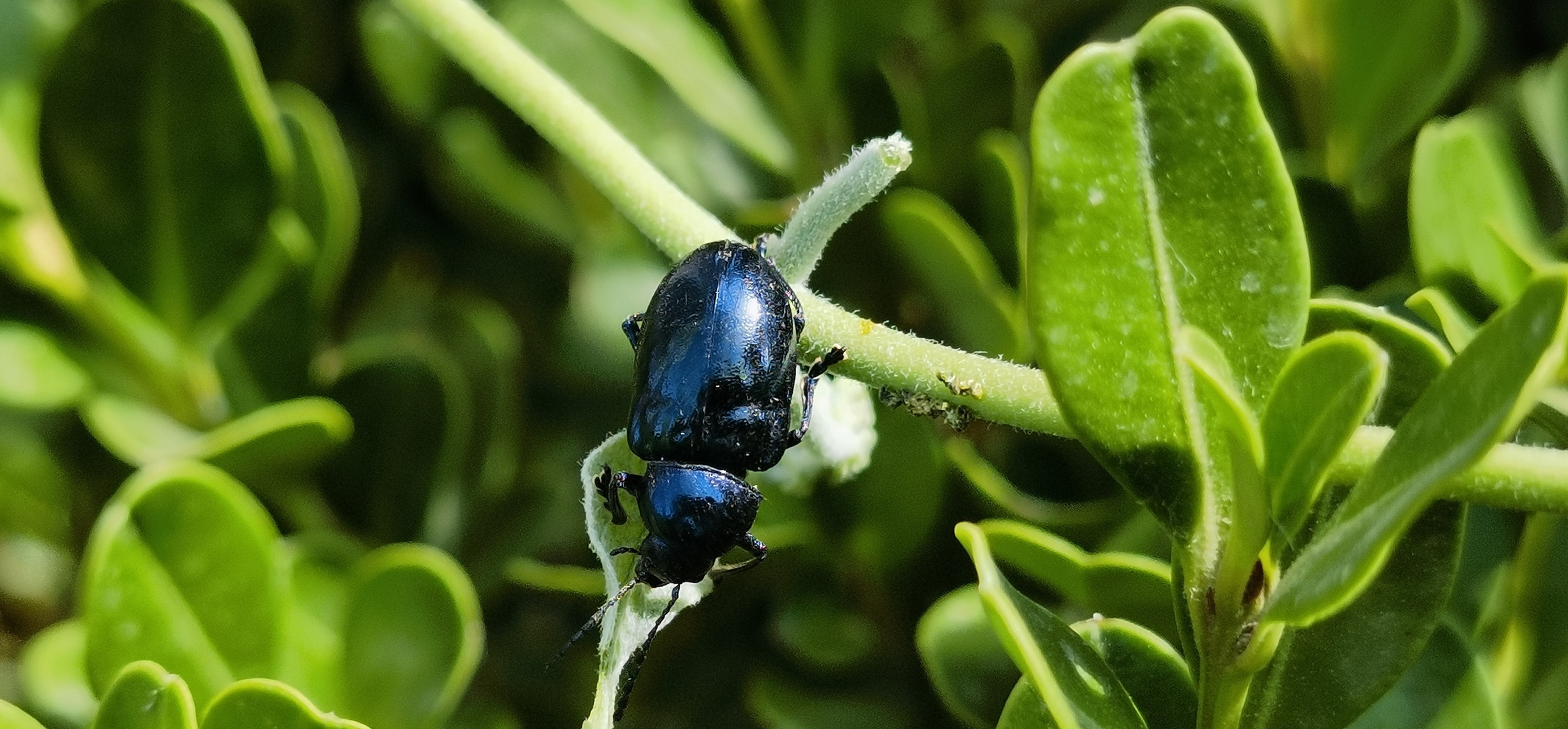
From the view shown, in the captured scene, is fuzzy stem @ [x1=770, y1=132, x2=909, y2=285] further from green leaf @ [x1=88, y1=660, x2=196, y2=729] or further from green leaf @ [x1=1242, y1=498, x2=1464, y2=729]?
green leaf @ [x1=88, y1=660, x2=196, y2=729]

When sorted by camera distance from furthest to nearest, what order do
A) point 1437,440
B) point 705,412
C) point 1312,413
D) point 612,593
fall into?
point 705,412
point 612,593
point 1312,413
point 1437,440

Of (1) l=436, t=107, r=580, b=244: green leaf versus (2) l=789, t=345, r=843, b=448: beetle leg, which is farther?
(1) l=436, t=107, r=580, b=244: green leaf

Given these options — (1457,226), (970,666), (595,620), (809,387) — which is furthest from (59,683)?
(1457,226)

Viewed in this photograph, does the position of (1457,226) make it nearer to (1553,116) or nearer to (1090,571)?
(1553,116)

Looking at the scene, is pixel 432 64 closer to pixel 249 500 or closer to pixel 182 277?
pixel 182 277

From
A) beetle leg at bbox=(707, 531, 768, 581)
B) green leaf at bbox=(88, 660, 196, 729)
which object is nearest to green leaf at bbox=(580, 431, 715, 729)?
beetle leg at bbox=(707, 531, 768, 581)

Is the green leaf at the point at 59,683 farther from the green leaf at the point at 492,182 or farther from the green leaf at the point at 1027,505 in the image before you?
the green leaf at the point at 1027,505
